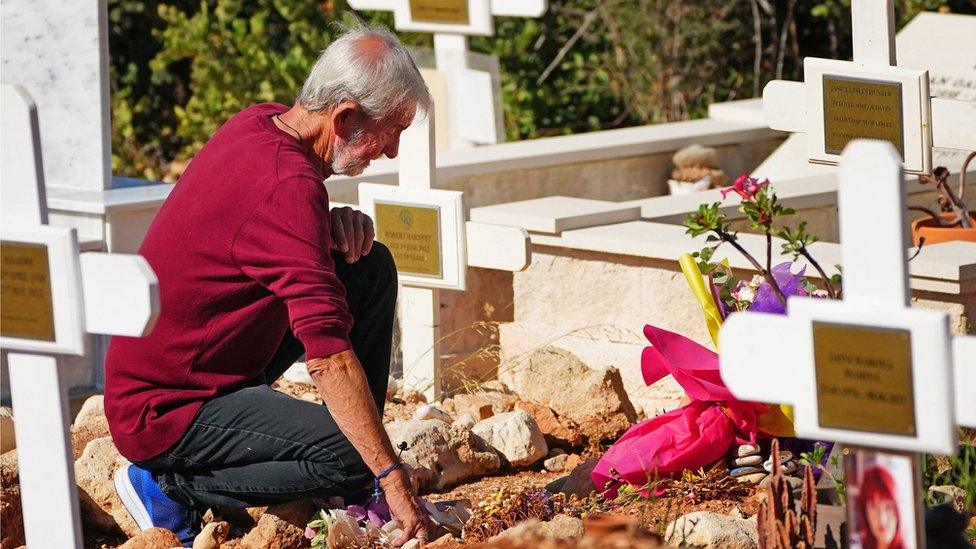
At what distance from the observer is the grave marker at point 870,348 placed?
2389 mm

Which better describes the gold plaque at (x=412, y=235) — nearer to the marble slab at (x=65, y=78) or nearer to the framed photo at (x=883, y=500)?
the marble slab at (x=65, y=78)

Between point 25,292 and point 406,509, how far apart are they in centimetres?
97

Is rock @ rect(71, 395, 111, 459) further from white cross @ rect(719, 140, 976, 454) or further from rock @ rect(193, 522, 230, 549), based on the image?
white cross @ rect(719, 140, 976, 454)

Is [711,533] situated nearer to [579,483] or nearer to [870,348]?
[579,483]

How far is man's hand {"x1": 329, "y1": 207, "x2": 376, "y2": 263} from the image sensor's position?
379cm

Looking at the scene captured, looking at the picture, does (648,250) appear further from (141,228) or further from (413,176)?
(141,228)

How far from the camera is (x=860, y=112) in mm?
4207

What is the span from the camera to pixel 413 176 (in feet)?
15.3

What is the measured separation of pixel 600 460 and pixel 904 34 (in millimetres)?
4106

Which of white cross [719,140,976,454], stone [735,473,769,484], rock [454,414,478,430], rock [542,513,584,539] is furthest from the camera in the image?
rock [454,414,478,430]

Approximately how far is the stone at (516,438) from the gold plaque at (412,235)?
0.54 m

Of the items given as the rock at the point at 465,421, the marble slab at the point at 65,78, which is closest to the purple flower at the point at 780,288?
the rock at the point at 465,421

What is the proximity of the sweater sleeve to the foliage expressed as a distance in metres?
5.65

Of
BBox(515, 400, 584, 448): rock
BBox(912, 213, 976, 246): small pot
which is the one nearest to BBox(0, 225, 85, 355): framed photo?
BBox(515, 400, 584, 448): rock
